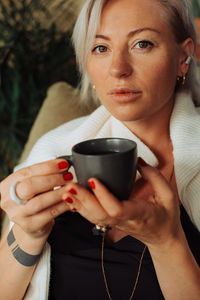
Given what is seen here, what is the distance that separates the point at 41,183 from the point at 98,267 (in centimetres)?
43

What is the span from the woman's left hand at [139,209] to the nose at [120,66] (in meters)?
0.34

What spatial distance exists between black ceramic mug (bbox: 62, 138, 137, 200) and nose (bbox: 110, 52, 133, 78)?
1.06 ft

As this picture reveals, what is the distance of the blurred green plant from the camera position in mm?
2125

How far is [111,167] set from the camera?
58 centimetres

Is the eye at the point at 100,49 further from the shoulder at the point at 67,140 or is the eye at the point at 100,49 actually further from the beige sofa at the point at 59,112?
the beige sofa at the point at 59,112

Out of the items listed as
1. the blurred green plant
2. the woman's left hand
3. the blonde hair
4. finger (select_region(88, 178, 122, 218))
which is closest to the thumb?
the woman's left hand

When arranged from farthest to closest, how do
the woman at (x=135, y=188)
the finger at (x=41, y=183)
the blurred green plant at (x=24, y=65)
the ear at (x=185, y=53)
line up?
the blurred green plant at (x=24, y=65)
the ear at (x=185, y=53)
the woman at (x=135, y=188)
the finger at (x=41, y=183)

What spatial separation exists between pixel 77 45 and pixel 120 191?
2.28ft

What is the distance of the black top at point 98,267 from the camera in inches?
37.1

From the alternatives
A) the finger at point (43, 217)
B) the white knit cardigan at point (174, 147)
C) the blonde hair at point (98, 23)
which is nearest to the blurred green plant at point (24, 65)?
the white knit cardigan at point (174, 147)

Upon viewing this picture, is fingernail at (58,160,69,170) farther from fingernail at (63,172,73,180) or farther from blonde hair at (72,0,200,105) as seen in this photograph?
blonde hair at (72,0,200,105)

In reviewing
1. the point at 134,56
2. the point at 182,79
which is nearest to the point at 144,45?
the point at 134,56

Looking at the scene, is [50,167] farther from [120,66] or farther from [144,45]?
[144,45]

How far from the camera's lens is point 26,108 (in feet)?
7.35
